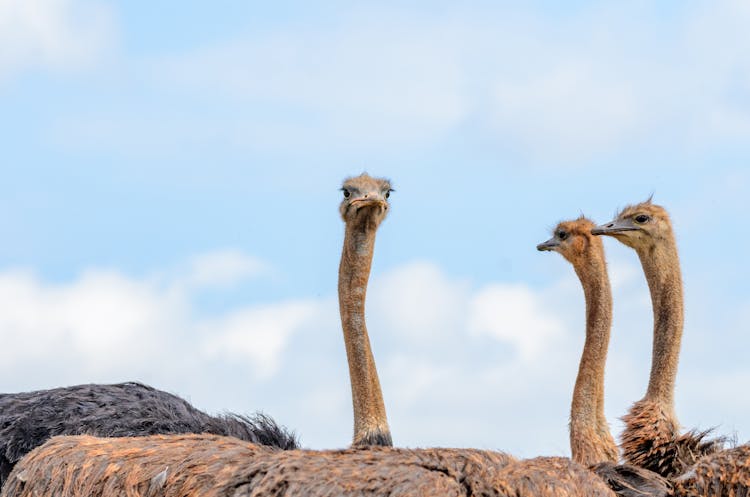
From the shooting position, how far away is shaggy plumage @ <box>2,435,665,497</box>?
4102 millimetres

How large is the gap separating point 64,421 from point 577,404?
303cm

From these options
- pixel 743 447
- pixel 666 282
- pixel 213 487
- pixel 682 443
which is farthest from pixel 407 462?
pixel 666 282

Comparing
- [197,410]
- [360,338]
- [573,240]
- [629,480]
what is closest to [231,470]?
[629,480]

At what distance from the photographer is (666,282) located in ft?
25.2

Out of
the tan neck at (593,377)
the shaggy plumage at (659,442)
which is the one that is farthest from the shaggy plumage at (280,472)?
the tan neck at (593,377)

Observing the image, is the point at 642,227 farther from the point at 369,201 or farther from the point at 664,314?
the point at 369,201

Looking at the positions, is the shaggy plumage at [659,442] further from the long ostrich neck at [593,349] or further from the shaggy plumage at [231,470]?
the shaggy plumage at [231,470]

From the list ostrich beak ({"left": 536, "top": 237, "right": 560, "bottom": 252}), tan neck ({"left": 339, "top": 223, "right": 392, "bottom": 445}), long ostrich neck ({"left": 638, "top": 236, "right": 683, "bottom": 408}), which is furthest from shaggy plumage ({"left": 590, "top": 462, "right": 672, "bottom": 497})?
ostrich beak ({"left": 536, "top": 237, "right": 560, "bottom": 252})

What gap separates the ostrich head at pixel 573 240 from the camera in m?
8.32

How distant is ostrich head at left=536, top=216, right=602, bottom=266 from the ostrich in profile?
3883 millimetres

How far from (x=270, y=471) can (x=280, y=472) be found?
0.04 meters

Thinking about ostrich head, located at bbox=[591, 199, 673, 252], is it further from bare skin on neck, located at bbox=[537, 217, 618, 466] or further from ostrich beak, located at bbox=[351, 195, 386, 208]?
ostrich beak, located at bbox=[351, 195, 386, 208]

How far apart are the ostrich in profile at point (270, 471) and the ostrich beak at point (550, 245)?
13.1 feet

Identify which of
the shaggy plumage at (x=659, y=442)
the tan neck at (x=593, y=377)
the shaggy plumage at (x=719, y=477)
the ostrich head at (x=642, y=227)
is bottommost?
the shaggy plumage at (x=719, y=477)
